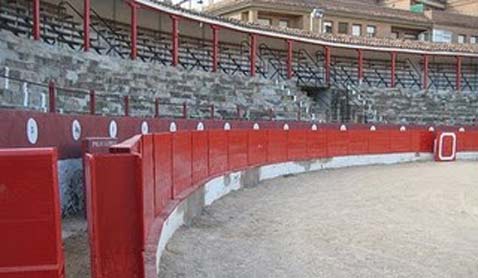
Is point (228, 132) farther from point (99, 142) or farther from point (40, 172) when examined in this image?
point (40, 172)

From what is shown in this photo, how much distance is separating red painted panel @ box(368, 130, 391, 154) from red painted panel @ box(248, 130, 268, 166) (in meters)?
6.38

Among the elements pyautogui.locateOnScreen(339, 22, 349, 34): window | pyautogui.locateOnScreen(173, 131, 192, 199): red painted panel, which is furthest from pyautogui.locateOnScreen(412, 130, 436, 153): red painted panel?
pyautogui.locateOnScreen(339, 22, 349, 34): window

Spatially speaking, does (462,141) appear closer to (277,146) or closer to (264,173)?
(277,146)

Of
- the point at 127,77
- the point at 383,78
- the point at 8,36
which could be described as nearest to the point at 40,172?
the point at 8,36

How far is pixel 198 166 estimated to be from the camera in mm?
9273

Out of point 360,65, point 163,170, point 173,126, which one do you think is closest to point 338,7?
point 360,65

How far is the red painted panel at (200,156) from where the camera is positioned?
900 centimetres

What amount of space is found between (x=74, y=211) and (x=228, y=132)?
5.56 m

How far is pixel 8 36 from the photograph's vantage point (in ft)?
45.4

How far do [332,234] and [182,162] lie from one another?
2.14m

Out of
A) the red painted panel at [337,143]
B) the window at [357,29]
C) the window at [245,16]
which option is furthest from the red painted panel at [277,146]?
the window at [357,29]

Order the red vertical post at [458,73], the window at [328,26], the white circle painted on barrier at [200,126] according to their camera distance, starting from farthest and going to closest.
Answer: the window at [328,26], the red vertical post at [458,73], the white circle painted on barrier at [200,126]

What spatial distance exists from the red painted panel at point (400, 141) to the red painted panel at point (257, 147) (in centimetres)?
770

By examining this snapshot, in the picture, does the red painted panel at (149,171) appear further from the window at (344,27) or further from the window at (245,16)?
the window at (344,27)
